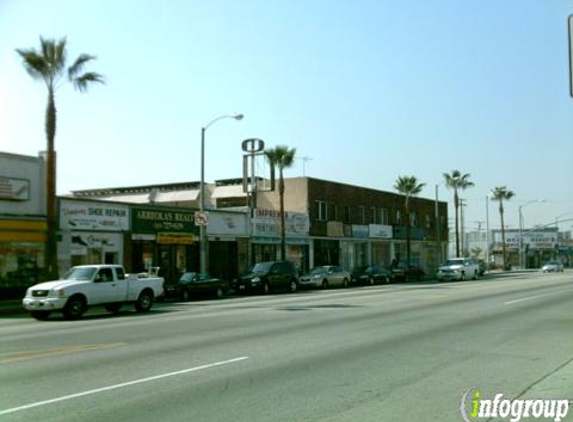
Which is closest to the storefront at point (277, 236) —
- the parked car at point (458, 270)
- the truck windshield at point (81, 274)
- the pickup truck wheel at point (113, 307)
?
the parked car at point (458, 270)

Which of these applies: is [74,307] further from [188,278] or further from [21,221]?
[188,278]

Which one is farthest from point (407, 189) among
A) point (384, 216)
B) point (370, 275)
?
point (370, 275)

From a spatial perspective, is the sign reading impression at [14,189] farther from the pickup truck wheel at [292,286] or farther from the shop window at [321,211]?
the shop window at [321,211]

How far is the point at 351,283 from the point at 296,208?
910cm

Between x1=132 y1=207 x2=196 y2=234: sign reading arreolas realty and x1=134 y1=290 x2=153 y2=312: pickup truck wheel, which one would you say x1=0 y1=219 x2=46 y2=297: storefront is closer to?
x1=132 y1=207 x2=196 y2=234: sign reading arreolas realty

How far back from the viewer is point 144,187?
6094 cm

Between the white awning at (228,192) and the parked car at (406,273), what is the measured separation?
517 inches

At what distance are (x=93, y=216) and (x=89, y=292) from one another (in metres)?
13.5

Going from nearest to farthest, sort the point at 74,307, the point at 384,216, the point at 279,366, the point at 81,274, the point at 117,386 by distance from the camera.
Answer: the point at 117,386 → the point at 279,366 → the point at 74,307 → the point at 81,274 → the point at 384,216

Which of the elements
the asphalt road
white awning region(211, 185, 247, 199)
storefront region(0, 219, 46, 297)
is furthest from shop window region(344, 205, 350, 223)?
the asphalt road

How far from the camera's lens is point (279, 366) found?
428 inches

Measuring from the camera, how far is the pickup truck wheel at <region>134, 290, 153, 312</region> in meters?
24.0

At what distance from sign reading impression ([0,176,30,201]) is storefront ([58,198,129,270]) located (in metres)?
2.13

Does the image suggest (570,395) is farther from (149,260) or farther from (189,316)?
(149,260)
